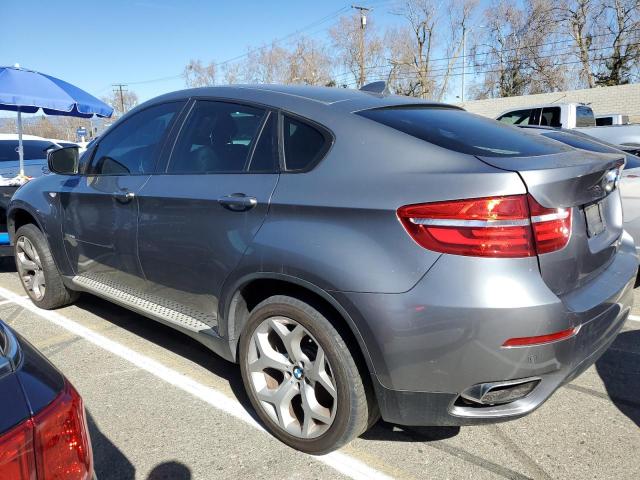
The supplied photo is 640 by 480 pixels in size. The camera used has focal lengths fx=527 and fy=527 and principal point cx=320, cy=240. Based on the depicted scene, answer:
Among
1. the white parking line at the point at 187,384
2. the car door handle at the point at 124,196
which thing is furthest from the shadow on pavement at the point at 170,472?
the car door handle at the point at 124,196

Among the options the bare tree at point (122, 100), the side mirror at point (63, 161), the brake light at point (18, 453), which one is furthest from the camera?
the bare tree at point (122, 100)

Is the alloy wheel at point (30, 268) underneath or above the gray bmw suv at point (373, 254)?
underneath

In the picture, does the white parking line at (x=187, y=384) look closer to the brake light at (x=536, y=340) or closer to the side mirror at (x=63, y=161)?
the brake light at (x=536, y=340)

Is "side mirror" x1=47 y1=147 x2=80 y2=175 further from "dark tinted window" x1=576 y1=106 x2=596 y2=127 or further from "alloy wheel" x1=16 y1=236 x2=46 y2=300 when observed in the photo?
"dark tinted window" x1=576 y1=106 x2=596 y2=127

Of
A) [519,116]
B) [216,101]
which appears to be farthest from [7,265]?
[519,116]

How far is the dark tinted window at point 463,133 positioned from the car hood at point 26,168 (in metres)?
8.13

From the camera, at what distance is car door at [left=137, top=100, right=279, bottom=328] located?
259 cm

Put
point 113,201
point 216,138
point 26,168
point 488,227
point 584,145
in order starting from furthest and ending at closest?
point 26,168 → point 113,201 → point 584,145 → point 216,138 → point 488,227

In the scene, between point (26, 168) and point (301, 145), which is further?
point (26, 168)

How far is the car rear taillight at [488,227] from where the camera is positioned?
194 centimetres

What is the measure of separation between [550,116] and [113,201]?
39.4 feet

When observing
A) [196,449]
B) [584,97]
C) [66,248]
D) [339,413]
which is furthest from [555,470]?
[584,97]

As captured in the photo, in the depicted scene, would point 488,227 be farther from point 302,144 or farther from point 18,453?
point 18,453

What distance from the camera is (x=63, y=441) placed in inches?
48.9
